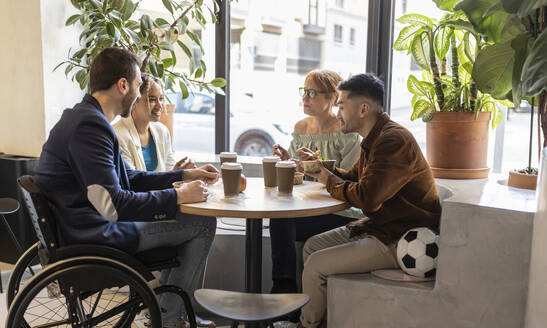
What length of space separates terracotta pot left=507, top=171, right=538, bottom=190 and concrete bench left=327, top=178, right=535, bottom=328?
12.3 inches

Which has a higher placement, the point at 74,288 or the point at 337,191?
the point at 337,191

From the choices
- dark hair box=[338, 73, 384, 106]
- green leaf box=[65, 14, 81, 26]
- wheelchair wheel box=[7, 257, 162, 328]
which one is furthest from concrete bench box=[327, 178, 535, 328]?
green leaf box=[65, 14, 81, 26]

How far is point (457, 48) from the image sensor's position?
2844mm

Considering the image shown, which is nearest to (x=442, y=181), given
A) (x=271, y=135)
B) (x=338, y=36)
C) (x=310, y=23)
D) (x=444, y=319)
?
(x=444, y=319)

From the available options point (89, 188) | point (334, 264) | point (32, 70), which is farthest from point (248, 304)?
point (32, 70)

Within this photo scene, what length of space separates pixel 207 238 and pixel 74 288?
0.59m

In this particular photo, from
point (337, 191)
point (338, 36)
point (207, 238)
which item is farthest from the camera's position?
point (338, 36)

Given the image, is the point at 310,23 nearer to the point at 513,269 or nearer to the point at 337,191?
the point at 337,191

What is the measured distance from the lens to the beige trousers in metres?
2.18

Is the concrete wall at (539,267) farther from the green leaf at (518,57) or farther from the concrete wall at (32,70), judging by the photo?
the concrete wall at (32,70)

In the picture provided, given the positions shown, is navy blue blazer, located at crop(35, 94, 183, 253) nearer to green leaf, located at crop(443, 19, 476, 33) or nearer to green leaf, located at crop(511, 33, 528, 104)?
green leaf, located at crop(511, 33, 528, 104)

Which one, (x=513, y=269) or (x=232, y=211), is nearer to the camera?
(x=232, y=211)

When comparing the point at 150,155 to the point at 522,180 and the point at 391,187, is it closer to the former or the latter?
the point at 391,187

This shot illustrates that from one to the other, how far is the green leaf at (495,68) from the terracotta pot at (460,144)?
43 cm
